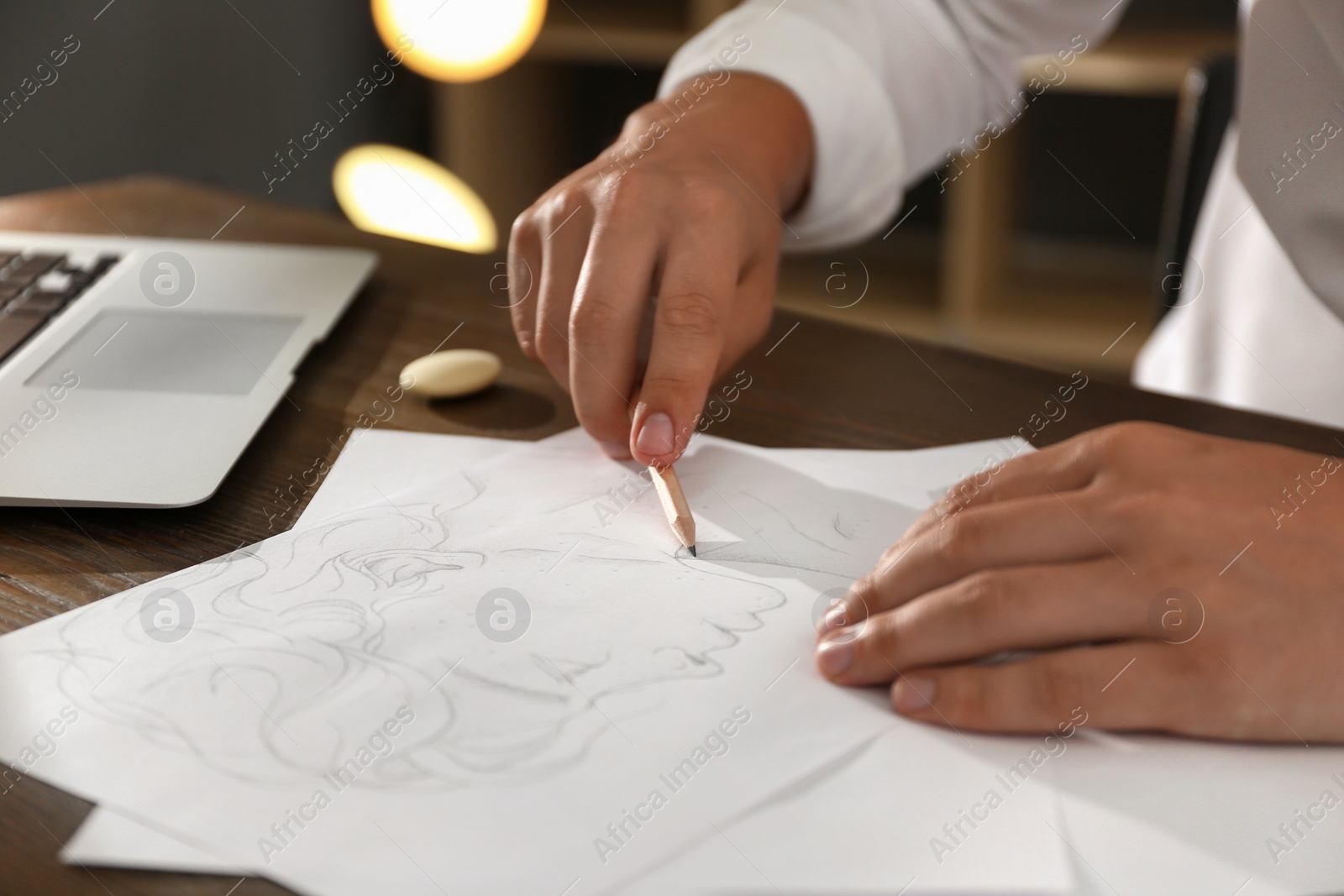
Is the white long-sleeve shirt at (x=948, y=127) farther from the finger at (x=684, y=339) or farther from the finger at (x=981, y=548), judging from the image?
the finger at (x=981, y=548)

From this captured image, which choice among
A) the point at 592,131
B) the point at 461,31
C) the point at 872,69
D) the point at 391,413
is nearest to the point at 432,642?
the point at 391,413

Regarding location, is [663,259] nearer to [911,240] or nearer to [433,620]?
[433,620]

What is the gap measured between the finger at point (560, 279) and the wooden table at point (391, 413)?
4 centimetres

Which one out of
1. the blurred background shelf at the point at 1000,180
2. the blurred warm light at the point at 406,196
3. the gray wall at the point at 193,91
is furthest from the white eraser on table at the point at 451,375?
the blurred background shelf at the point at 1000,180

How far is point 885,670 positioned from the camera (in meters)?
0.38

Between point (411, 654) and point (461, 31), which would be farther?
point (461, 31)

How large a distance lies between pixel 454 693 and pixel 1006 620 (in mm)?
193

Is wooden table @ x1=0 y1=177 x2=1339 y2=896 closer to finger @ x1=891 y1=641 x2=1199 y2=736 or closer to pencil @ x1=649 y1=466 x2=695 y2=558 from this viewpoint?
pencil @ x1=649 y1=466 x2=695 y2=558

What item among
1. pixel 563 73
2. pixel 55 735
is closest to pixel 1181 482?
pixel 55 735

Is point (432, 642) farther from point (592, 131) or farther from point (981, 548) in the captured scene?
point (592, 131)

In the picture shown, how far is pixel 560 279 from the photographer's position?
0.59 meters

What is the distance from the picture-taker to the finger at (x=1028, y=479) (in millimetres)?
432

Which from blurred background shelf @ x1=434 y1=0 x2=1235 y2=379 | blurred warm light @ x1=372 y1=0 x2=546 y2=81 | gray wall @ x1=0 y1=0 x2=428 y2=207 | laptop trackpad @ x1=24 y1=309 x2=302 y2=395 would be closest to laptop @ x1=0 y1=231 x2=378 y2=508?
laptop trackpad @ x1=24 y1=309 x2=302 y2=395

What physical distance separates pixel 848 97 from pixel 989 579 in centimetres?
47
